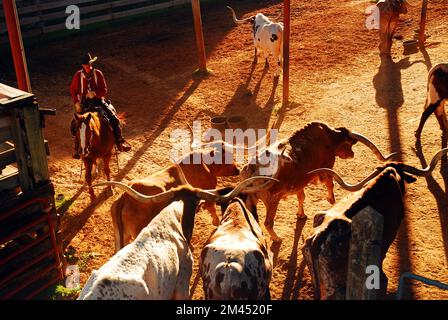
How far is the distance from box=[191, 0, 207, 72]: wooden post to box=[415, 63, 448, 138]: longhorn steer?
7471mm

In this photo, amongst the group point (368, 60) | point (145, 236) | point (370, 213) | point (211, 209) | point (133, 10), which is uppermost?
point (133, 10)

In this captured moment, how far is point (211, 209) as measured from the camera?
29.8 ft

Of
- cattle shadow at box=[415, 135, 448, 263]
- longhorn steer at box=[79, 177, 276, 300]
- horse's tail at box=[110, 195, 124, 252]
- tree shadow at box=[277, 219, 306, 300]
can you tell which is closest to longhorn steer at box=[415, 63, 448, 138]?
cattle shadow at box=[415, 135, 448, 263]

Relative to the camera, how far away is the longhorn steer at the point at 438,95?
36.0 ft

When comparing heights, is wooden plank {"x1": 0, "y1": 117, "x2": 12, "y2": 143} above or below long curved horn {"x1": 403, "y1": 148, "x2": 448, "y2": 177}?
above

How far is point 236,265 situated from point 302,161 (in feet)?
10.8

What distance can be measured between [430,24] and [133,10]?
12.1 meters

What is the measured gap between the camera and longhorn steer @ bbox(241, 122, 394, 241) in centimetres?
848

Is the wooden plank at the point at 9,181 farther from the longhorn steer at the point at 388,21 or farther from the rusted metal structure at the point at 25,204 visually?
the longhorn steer at the point at 388,21

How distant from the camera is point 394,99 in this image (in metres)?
13.6

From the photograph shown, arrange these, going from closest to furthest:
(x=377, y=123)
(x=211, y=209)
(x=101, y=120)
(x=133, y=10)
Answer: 1. (x=211, y=209)
2. (x=101, y=120)
3. (x=377, y=123)
4. (x=133, y=10)

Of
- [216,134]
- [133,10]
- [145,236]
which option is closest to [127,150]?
[216,134]

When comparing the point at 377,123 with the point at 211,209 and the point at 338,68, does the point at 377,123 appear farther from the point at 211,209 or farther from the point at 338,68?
the point at 211,209

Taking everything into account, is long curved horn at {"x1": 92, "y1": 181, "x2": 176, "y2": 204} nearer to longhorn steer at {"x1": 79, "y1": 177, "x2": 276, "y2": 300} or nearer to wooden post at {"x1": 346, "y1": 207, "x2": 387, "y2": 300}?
longhorn steer at {"x1": 79, "y1": 177, "x2": 276, "y2": 300}
